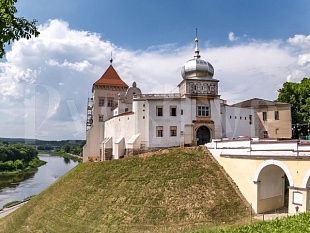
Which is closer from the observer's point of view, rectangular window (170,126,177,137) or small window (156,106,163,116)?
rectangular window (170,126,177,137)

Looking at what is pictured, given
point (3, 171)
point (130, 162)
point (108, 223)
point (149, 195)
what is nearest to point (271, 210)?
point (149, 195)

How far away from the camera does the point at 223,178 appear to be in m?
22.7

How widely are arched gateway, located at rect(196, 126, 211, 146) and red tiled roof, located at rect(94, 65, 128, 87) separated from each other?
1737 cm

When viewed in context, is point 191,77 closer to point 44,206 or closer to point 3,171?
point 44,206

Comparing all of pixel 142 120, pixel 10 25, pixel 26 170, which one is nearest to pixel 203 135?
pixel 142 120

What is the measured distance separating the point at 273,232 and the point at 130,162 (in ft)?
67.5

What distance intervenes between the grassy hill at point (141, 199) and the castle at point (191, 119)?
126 inches

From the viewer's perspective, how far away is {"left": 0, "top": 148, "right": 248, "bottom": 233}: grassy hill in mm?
19406

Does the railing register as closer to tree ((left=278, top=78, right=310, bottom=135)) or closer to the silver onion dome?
the silver onion dome

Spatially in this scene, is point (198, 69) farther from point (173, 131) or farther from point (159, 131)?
point (159, 131)

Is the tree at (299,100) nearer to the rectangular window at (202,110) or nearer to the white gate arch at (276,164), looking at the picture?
the rectangular window at (202,110)

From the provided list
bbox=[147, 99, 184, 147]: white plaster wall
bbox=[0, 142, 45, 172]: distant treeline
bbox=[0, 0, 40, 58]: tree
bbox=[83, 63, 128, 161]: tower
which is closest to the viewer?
bbox=[0, 0, 40, 58]: tree

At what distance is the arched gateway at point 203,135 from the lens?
1258 inches

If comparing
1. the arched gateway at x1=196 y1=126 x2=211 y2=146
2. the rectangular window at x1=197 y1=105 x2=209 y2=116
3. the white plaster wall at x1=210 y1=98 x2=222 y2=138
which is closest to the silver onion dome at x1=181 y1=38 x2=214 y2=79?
the white plaster wall at x1=210 y1=98 x2=222 y2=138
